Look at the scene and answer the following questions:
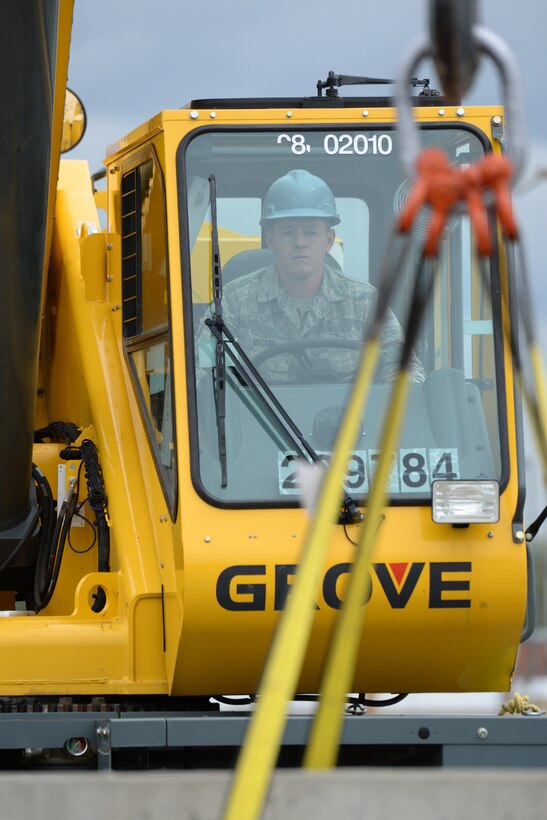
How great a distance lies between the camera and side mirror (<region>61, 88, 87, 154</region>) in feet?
20.3

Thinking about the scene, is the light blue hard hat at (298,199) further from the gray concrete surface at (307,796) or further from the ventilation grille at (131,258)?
the gray concrete surface at (307,796)

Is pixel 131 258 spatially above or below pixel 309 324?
above

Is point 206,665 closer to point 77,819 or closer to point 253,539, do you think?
point 253,539

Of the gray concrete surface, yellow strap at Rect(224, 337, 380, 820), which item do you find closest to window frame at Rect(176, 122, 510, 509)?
the gray concrete surface

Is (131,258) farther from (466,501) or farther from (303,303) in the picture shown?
(466,501)

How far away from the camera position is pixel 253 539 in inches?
163

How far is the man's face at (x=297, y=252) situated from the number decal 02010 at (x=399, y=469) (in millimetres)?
561

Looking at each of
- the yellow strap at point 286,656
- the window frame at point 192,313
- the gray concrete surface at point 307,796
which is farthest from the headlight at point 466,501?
the yellow strap at point 286,656

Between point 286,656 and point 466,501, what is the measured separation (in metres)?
2.15

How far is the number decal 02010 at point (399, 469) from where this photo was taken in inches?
166

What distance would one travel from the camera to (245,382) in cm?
429

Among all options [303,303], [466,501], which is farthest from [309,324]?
[466,501]

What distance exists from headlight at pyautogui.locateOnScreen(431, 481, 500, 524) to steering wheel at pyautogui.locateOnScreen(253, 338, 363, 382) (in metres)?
0.47

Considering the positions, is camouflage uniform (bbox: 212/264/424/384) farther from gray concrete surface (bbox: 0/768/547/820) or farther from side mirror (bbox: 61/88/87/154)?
side mirror (bbox: 61/88/87/154)
